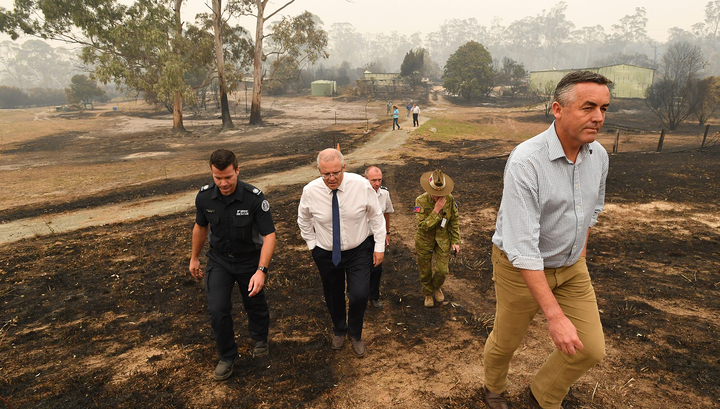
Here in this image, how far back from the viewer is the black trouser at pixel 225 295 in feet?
10.6

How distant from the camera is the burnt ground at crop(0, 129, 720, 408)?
10.5ft

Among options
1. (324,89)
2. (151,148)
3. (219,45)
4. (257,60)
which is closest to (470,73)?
(324,89)

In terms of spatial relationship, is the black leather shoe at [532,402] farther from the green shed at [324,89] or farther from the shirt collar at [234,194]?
the green shed at [324,89]

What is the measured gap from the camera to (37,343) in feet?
13.5

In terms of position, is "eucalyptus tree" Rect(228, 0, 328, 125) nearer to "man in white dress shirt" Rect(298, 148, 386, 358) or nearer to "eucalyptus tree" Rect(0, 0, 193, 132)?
"eucalyptus tree" Rect(0, 0, 193, 132)

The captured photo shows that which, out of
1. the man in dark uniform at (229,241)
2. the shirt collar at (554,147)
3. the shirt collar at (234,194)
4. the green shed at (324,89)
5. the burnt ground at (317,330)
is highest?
the green shed at (324,89)

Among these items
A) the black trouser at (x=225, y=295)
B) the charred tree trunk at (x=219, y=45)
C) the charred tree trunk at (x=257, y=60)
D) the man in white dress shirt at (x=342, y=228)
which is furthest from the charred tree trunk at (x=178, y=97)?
the man in white dress shirt at (x=342, y=228)

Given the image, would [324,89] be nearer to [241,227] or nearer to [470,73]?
[470,73]

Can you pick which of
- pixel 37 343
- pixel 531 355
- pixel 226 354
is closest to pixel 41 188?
pixel 37 343

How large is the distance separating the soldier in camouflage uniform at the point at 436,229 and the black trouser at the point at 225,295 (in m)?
1.97

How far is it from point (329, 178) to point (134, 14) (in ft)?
91.8

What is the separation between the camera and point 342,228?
131 inches

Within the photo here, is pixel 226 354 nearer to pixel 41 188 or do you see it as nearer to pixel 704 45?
pixel 41 188

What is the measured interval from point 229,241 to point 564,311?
2606 mm
